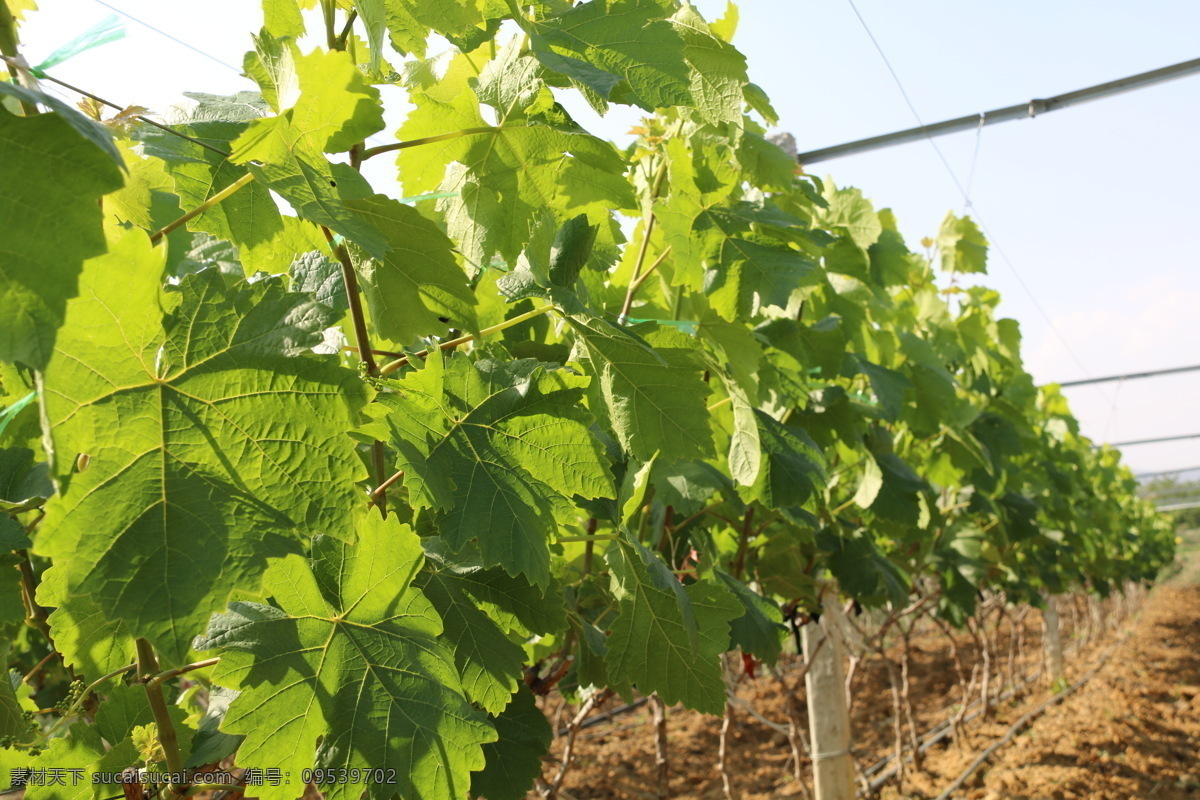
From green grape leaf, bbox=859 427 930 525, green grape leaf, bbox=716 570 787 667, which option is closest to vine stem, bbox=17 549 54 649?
green grape leaf, bbox=716 570 787 667

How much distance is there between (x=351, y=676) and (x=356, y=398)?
239mm

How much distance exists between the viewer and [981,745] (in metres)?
6.79

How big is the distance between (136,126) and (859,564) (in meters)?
2.21

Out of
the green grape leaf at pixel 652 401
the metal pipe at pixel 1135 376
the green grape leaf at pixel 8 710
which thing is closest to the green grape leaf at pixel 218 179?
the green grape leaf at pixel 652 401

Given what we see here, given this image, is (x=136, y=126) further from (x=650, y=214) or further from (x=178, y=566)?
(x=650, y=214)

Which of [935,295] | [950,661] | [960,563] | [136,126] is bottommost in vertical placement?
[950,661]

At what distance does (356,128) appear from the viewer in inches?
29.5

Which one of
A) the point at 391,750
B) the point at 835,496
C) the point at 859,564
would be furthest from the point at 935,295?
the point at 391,750

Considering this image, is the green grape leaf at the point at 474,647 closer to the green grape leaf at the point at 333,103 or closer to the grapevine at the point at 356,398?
the grapevine at the point at 356,398

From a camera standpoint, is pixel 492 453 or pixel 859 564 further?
pixel 859 564

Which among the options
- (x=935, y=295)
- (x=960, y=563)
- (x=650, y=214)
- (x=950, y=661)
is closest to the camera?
(x=650, y=214)

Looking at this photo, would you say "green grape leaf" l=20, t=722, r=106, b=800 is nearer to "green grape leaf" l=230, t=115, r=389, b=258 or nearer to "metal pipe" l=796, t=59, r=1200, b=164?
"green grape leaf" l=230, t=115, r=389, b=258

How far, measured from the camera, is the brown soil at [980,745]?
575cm

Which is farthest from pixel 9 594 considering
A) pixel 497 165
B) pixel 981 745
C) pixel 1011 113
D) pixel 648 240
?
pixel 981 745
